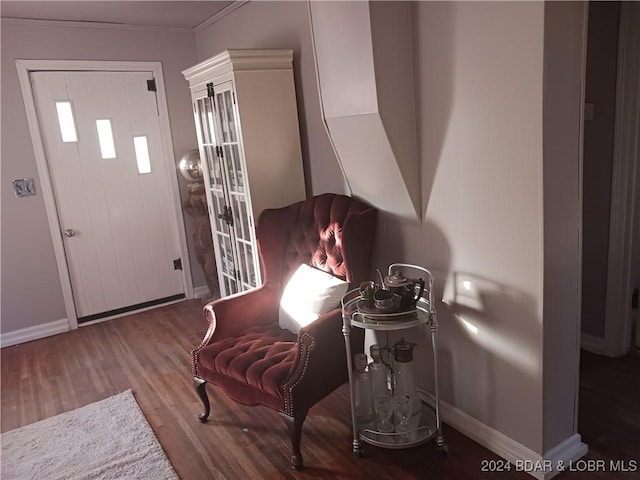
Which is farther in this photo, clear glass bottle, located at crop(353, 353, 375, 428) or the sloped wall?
clear glass bottle, located at crop(353, 353, 375, 428)

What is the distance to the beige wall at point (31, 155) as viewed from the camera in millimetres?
3617

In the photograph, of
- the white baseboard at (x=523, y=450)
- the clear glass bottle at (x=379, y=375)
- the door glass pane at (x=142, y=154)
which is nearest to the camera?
the white baseboard at (x=523, y=450)

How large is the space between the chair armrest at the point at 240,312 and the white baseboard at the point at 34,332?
→ 80.0 inches

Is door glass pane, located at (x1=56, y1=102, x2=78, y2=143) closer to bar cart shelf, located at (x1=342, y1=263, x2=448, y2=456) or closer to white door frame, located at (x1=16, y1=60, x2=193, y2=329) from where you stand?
white door frame, located at (x1=16, y1=60, x2=193, y2=329)

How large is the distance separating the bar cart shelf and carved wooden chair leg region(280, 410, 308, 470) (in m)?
0.23

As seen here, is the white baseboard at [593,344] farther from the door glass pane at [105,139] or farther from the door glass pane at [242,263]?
the door glass pane at [105,139]

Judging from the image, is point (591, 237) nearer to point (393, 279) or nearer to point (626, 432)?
point (626, 432)

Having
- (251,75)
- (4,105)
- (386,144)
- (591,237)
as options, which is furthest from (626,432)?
(4,105)

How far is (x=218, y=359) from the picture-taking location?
230 centimetres

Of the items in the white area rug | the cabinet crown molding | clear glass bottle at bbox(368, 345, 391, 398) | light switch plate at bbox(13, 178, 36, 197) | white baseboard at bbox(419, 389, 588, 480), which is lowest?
the white area rug

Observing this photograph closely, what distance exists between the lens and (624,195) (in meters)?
2.63

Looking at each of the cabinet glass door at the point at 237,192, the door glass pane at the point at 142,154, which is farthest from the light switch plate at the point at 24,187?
the cabinet glass door at the point at 237,192

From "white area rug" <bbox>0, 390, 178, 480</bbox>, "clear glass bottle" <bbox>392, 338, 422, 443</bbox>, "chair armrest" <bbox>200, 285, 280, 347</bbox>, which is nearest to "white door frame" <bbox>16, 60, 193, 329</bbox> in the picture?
"white area rug" <bbox>0, 390, 178, 480</bbox>

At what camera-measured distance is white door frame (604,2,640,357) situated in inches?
97.6
